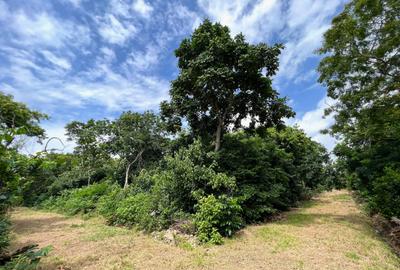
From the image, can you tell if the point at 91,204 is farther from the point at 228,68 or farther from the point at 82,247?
the point at 228,68

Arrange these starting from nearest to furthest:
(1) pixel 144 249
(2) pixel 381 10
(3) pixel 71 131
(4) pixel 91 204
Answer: (1) pixel 144 249, (2) pixel 381 10, (4) pixel 91 204, (3) pixel 71 131

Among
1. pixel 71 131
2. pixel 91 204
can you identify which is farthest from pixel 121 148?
pixel 91 204

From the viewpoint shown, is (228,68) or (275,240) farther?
(228,68)

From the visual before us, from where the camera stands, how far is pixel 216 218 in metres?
7.27

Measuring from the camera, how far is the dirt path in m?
5.12

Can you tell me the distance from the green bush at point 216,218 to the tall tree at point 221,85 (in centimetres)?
296

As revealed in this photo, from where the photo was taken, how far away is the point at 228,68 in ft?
29.0

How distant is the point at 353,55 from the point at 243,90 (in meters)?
3.96

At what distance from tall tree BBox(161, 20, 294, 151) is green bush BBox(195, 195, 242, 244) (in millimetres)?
2963

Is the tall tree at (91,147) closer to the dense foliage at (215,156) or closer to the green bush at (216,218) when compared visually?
the dense foliage at (215,156)

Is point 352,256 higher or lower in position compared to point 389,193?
lower

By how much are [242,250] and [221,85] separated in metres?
5.83

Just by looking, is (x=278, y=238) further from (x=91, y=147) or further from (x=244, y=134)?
(x=91, y=147)

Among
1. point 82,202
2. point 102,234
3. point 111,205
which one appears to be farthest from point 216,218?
point 82,202
